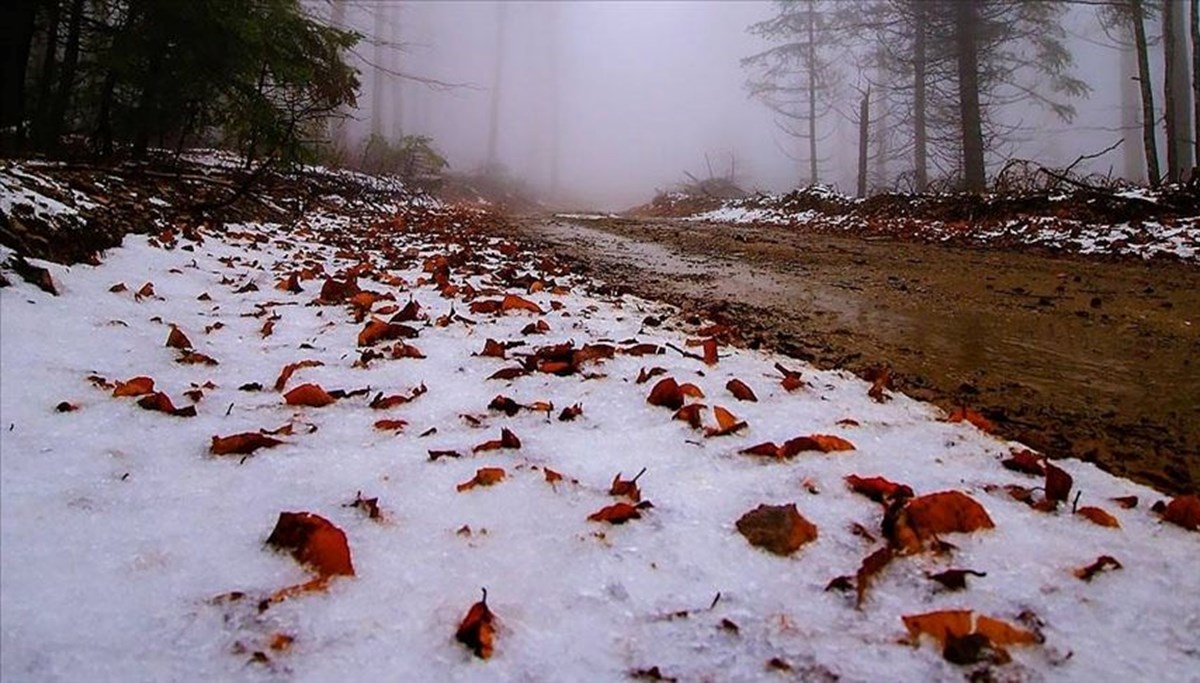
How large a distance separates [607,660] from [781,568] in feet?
1.12

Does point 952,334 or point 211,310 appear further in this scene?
point 952,334

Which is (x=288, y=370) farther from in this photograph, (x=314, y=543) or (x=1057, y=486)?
(x=1057, y=486)

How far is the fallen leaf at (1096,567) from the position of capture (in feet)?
3.18

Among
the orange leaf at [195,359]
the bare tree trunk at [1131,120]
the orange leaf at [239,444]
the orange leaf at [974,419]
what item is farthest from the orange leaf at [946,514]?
the bare tree trunk at [1131,120]

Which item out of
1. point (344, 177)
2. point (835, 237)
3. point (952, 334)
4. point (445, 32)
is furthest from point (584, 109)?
point (952, 334)

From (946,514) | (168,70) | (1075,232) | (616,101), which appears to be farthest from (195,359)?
(616,101)

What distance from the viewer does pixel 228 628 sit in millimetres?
835

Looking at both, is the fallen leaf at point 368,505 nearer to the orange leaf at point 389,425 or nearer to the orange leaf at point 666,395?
the orange leaf at point 389,425

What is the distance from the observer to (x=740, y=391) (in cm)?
180

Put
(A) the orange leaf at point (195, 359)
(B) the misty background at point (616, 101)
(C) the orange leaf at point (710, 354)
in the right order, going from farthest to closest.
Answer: (B) the misty background at point (616, 101) → (C) the orange leaf at point (710, 354) → (A) the orange leaf at point (195, 359)

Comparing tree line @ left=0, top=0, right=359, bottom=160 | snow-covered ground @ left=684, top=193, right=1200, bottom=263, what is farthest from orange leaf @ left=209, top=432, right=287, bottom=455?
snow-covered ground @ left=684, top=193, right=1200, bottom=263

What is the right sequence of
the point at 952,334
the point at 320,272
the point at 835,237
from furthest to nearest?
the point at 835,237
the point at 320,272
the point at 952,334

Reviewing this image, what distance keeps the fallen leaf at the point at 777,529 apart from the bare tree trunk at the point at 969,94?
10852mm

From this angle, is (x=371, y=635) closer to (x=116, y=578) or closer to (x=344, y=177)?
(x=116, y=578)
